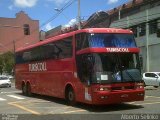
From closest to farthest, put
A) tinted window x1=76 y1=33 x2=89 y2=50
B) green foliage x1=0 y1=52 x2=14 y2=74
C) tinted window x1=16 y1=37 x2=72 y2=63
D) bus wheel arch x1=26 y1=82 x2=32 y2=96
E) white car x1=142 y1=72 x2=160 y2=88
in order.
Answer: tinted window x1=76 y1=33 x2=89 y2=50
tinted window x1=16 y1=37 x2=72 y2=63
bus wheel arch x1=26 y1=82 x2=32 y2=96
white car x1=142 y1=72 x2=160 y2=88
green foliage x1=0 y1=52 x2=14 y2=74

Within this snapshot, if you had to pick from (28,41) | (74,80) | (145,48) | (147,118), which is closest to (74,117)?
(147,118)

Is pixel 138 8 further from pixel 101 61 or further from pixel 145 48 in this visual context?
pixel 101 61

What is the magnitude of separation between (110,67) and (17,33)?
97748 mm

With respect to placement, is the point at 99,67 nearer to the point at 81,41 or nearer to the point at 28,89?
the point at 81,41

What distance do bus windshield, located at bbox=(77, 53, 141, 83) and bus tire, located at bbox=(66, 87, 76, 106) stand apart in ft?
5.41

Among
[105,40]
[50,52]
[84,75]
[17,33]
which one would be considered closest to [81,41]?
[105,40]

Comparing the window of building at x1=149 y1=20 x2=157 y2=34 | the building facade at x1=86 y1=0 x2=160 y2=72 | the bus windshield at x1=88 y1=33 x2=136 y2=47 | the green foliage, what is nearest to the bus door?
the bus windshield at x1=88 y1=33 x2=136 y2=47

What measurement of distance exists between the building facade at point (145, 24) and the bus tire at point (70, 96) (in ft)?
79.8

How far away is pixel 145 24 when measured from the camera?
46.3 m

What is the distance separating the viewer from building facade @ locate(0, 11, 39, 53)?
109375 mm

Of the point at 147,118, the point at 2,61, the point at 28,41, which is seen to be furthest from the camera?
the point at 28,41

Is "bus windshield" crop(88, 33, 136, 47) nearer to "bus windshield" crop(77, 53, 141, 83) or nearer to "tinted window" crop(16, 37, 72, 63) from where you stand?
"bus windshield" crop(77, 53, 141, 83)

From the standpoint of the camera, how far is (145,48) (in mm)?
47406

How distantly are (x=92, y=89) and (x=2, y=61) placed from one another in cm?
6864
